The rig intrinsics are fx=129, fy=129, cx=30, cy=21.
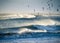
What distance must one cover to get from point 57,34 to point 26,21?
0.32 metres

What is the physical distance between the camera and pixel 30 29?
3.89 ft

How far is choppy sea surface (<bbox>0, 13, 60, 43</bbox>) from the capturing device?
1166 millimetres

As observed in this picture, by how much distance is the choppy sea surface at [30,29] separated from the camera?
117 cm

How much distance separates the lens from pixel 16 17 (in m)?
1.17

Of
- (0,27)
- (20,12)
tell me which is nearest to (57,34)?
(20,12)

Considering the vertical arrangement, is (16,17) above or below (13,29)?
above

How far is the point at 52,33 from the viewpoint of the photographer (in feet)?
3.99

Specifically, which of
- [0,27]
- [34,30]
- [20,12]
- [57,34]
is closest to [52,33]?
[57,34]

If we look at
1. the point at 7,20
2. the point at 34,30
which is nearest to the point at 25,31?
the point at 34,30

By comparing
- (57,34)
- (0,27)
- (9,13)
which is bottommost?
(57,34)

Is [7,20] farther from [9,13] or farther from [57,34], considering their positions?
[57,34]

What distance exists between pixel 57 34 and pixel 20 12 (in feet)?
1.34

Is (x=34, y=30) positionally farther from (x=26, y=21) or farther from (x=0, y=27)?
(x=0, y=27)

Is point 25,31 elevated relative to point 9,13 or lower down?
lower down
